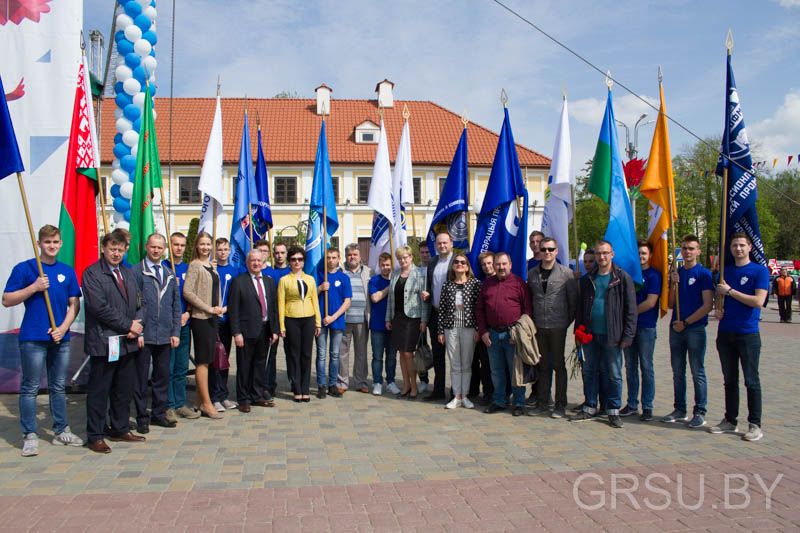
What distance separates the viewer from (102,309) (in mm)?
5641

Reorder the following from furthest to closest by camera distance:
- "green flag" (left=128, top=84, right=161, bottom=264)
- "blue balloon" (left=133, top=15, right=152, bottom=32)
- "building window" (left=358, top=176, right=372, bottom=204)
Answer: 1. "building window" (left=358, top=176, right=372, bottom=204)
2. "blue balloon" (left=133, top=15, right=152, bottom=32)
3. "green flag" (left=128, top=84, right=161, bottom=264)

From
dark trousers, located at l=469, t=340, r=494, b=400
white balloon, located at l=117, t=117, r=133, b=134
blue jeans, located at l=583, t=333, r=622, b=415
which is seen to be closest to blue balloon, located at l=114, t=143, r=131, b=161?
white balloon, located at l=117, t=117, r=133, b=134

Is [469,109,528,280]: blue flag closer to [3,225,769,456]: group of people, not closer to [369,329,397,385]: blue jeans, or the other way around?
[3,225,769,456]: group of people

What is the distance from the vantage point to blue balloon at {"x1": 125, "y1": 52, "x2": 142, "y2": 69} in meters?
10.4

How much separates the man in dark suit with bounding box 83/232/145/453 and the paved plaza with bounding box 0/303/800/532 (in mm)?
310

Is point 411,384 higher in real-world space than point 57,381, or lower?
lower

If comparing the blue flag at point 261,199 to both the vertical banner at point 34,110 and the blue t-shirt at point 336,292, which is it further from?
the vertical banner at point 34,110

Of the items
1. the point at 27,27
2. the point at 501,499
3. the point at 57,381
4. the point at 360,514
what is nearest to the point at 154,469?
the point at 57,381

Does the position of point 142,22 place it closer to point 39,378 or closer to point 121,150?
point 121,150

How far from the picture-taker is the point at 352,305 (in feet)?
27.8

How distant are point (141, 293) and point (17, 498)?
2.26 metres

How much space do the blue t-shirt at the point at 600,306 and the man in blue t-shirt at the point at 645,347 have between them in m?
0.42

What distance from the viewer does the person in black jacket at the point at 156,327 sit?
20.5ft

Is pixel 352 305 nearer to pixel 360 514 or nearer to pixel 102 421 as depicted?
pixel 102 421
